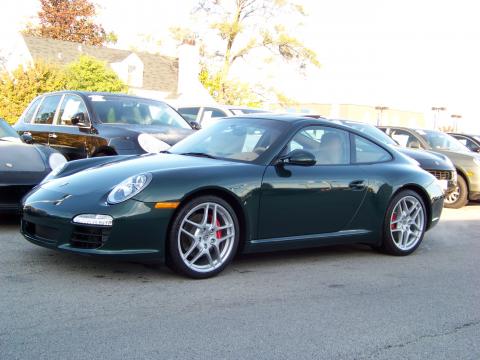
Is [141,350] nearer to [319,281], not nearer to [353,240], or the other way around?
[319,281]

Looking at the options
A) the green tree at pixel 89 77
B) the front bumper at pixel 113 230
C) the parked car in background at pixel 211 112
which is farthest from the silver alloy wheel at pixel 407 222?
the green tree at pixel 89 77

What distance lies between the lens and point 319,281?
529cm

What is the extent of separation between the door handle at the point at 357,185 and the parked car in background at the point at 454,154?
21.2 ft

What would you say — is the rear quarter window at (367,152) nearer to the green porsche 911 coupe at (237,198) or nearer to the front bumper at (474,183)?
the green porsche 911 coupe at (237,198)

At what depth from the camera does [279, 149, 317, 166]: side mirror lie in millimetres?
5551

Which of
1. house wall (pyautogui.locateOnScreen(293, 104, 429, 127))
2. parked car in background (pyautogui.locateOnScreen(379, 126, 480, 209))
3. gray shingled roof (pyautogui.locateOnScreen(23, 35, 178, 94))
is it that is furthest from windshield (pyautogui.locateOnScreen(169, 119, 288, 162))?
house wall (pyautogui.locateOnScreen(293, 104, 429, 127))

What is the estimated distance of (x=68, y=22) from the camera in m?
55.6

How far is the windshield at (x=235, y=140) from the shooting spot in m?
5.73

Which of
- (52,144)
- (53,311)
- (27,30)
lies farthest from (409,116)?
(53,311)

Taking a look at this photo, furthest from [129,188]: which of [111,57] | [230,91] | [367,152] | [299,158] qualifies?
[111,57]

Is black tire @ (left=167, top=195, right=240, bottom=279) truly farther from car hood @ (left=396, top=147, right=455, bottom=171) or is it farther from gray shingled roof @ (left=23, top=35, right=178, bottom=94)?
gray shingled roof @ (left=23, top=35, right=178, bottom=94)

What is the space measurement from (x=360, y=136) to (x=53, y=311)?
3757mm

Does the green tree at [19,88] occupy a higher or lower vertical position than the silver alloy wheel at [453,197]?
higher

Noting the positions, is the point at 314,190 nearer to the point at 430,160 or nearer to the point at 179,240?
the point at 179,240
